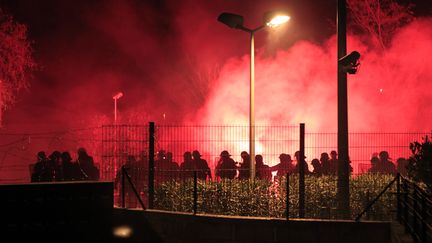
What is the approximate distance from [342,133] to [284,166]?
1696mm

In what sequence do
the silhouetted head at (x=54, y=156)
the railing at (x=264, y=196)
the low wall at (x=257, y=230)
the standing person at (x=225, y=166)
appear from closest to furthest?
1. the low wall at (x=257, y=230)
2. the railing at (x=264, y=196)
3. the standing person at (x=225, y=166)
4. the silhouetted head at (x=54, y=156)

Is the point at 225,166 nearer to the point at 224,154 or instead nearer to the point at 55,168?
the point at 224,154

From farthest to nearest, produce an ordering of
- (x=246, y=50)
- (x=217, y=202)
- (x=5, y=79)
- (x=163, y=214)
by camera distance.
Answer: (x=246, y=50)
(x=5, y=79)
(x=217, y=202)
(x=163, y=214)

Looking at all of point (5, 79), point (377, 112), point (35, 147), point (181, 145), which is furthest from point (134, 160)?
point (5, 79)

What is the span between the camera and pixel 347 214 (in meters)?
11.1

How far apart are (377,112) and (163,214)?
1689 cm

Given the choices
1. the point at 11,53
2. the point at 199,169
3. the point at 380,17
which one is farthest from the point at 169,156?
the point at 11,53

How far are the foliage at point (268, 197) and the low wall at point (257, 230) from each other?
87cm

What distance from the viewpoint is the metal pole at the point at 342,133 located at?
11.1 m

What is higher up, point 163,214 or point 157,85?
point 157,85

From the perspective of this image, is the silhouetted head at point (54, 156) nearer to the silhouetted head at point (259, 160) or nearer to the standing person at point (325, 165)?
the silhouetted head at point (259, 160)

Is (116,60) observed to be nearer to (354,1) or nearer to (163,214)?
(354,1)

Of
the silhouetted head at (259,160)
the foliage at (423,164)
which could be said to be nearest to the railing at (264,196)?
the silhouetted head at (259,160)

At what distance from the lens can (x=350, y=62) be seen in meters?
11.2
